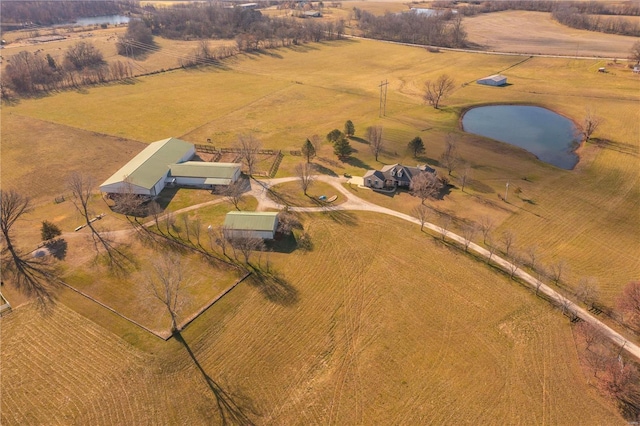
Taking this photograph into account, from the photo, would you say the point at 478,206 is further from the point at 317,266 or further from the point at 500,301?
the point at 317,266

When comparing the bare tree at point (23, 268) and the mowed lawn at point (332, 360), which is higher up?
the bare tree at point (23, 268)

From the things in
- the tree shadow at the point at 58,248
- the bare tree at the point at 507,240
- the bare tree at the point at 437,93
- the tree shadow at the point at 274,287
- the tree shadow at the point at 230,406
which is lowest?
the tree shadow at the point at 230,406

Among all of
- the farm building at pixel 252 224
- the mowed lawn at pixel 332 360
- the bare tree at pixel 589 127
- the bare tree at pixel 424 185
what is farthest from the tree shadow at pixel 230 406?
the bare tree at pixel 589 127

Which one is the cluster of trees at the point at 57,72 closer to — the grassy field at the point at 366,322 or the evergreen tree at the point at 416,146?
the grassy field at the point at 366,322

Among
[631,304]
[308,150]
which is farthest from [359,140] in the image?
[631,304]

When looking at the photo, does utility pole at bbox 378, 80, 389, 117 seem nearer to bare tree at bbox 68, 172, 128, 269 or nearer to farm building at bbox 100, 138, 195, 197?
farm building at bbox 100, 138, 195, 197

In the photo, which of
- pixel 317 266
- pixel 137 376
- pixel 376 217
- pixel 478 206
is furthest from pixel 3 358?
pixel 478 206
